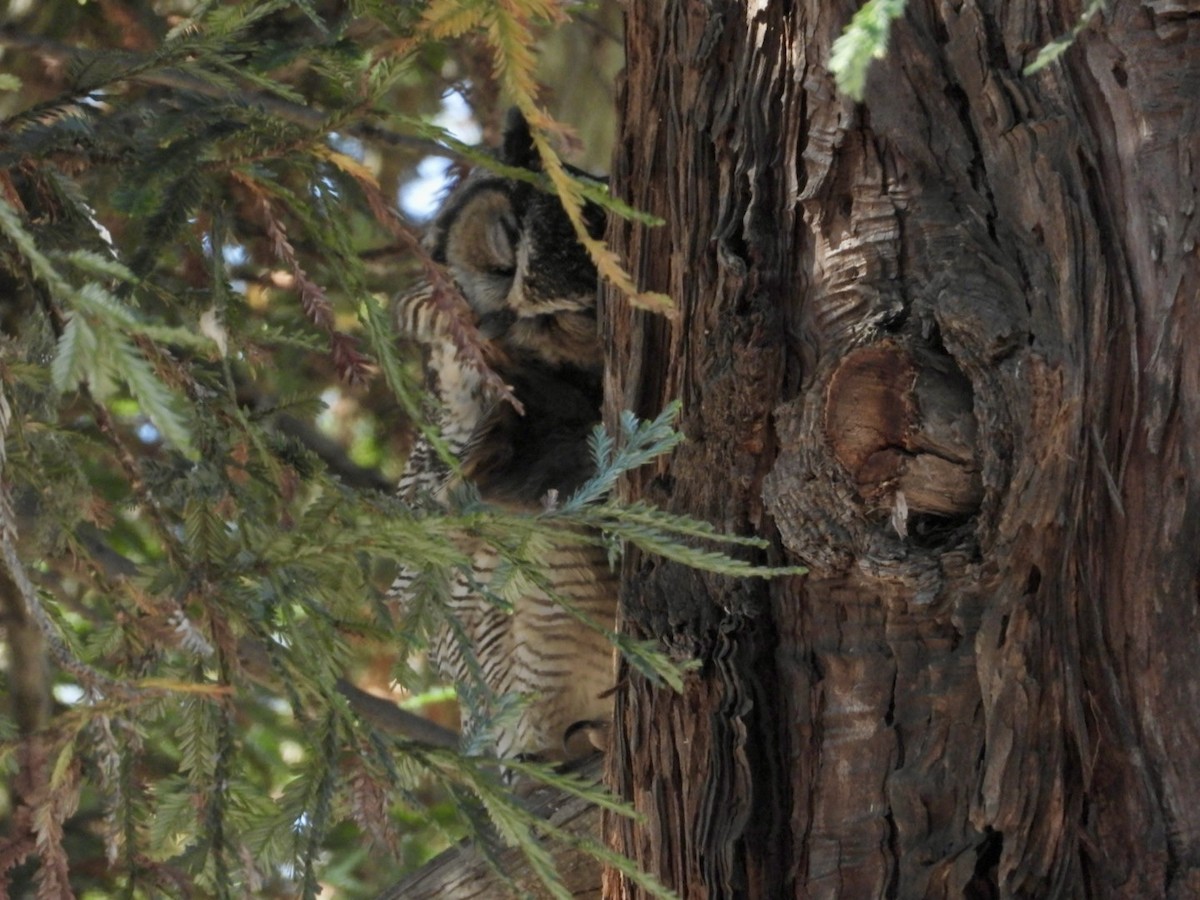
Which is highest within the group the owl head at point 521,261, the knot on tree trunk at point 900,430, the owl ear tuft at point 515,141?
the owl ear tuft at point 515,141

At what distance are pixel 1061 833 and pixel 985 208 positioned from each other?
1.89 ft

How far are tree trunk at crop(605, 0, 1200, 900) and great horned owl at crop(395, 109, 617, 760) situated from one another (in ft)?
1.91

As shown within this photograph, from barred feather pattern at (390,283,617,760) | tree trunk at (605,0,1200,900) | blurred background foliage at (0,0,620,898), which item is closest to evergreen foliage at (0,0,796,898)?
blurred background foliage at (0,0,620,898)

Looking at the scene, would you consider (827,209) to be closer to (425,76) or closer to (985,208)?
(985,208)

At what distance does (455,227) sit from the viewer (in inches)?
91.4

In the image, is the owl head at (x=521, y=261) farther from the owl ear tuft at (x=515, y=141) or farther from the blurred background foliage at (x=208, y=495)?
the blurred background foliage at (x=208, y=495)

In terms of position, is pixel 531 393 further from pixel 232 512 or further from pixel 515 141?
→ pixel 232 512

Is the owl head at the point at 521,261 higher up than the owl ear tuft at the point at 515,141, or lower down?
lower down

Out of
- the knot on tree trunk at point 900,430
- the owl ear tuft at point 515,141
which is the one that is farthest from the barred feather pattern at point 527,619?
the knot on tree trunk at point 900,430

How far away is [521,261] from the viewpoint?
218 cm

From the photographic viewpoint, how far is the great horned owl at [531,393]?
217cm

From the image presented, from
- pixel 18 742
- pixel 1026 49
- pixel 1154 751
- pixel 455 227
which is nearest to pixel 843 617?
pixel 1154 751

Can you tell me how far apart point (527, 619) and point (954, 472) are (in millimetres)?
1316

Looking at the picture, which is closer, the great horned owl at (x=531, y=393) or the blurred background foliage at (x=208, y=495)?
the blurred background foliage at (x=208, y=495)
